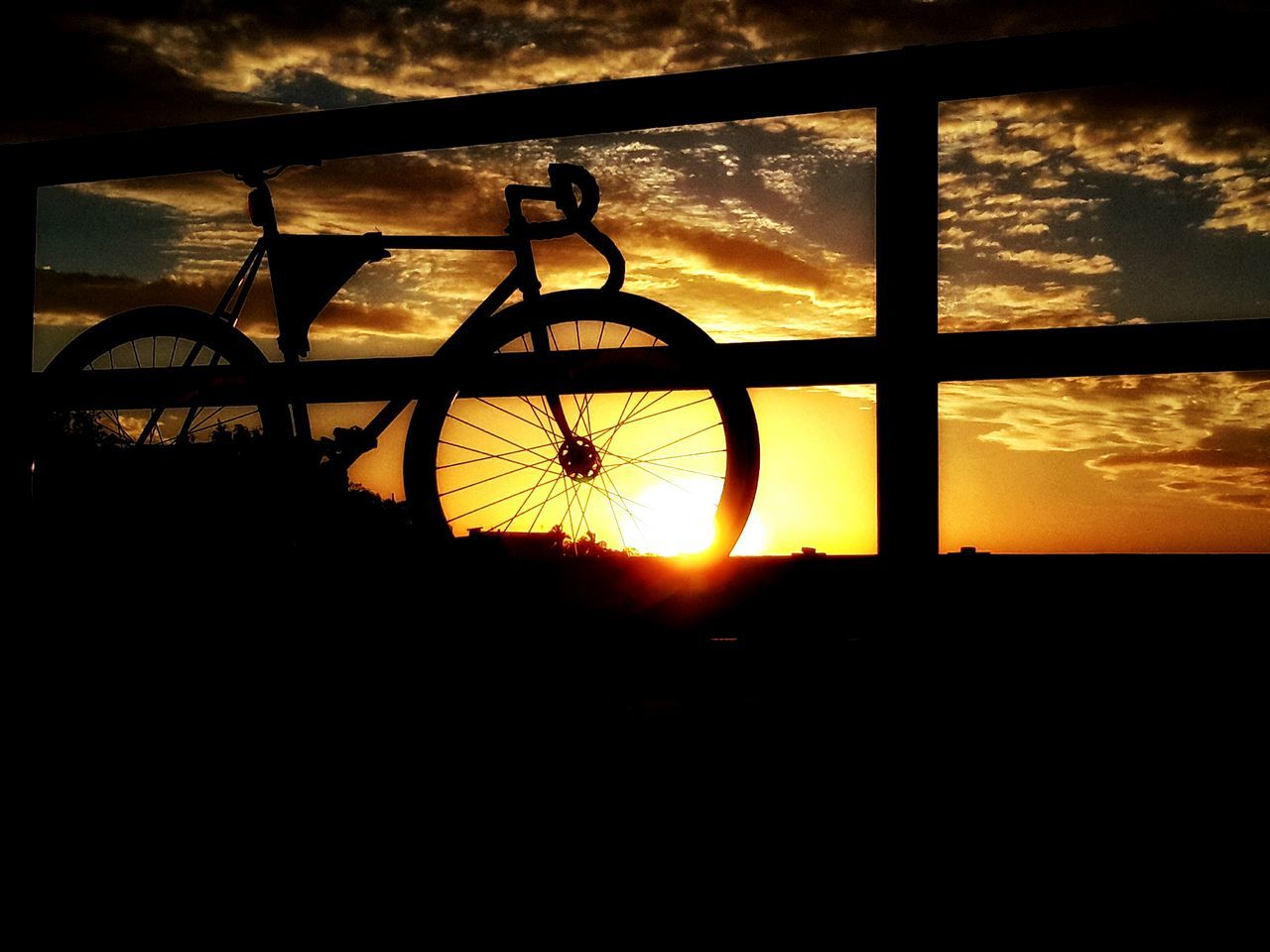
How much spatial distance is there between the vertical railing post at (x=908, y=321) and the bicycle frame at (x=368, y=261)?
878 millimetres

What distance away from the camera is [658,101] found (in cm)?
339

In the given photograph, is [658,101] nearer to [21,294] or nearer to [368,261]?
[368,261]

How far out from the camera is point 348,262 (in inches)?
153

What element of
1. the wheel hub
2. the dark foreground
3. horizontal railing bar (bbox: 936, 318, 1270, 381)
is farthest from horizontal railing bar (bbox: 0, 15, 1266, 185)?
the dark foreground

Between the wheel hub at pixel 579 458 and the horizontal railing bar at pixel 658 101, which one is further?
the wheel hub at pixel 579 458

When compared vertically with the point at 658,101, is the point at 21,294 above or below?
below

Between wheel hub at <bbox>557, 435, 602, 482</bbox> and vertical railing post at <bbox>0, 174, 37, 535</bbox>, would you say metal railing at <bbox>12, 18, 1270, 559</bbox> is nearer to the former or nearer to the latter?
wheel hub at <bbox>557, 435, 602, 482</bbox>

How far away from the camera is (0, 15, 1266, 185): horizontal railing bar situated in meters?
3.04

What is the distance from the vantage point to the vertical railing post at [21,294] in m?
4.25

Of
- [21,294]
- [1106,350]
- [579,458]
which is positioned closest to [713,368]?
[579,458]

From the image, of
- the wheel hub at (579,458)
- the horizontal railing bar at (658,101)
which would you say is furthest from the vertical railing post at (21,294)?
the wheel hub at (579,458)

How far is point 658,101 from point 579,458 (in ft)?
3.70

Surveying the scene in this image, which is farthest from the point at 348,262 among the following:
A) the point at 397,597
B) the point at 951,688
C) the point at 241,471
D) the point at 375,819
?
the point at 951,688

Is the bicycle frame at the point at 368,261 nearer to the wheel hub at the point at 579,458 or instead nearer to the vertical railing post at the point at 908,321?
the wheel hub at the point at 579,458
